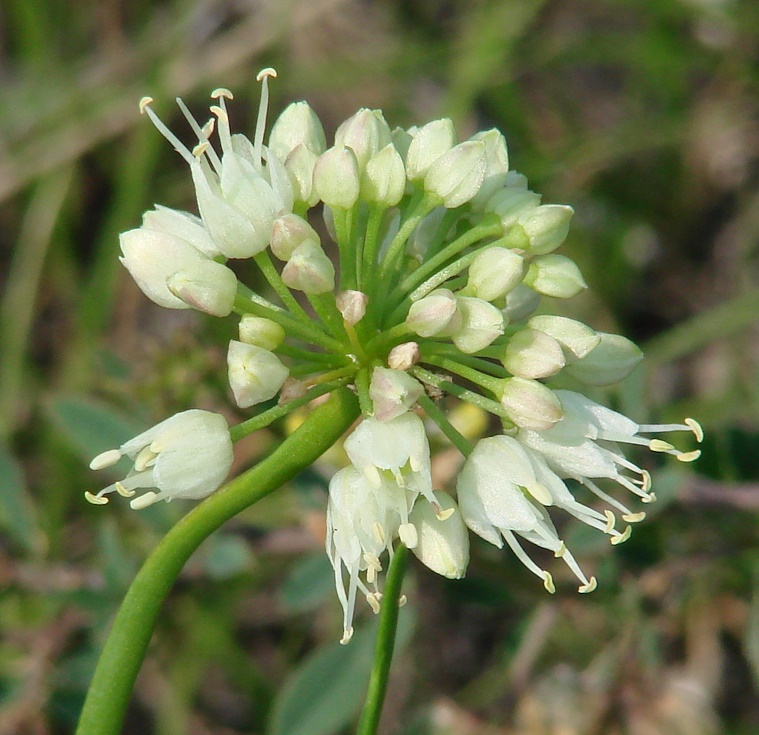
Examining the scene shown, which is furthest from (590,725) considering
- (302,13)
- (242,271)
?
(302,13)

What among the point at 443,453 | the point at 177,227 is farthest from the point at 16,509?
the point at 177,227

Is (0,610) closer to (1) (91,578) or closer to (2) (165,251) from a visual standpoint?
(1) (91,578)

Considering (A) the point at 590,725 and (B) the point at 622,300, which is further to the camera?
(B) the point at 622,300

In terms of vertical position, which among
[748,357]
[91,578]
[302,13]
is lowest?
[748,357]

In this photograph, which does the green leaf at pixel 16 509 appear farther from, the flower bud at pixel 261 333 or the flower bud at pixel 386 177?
the flower bud at pixel 386 177

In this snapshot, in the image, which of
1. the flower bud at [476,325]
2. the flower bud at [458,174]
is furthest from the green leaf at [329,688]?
the flower bud at [458,174]

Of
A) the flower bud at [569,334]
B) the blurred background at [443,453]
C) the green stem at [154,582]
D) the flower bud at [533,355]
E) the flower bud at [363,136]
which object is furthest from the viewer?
the blurred background at [443,453]

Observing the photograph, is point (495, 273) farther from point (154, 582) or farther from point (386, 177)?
point (154, 582)

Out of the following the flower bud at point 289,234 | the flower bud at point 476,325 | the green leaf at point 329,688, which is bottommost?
the green leaf at point 329,688

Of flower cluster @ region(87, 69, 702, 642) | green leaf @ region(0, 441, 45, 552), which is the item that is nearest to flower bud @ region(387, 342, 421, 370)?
flower cluster @ region(87, 69, 702, 642)
